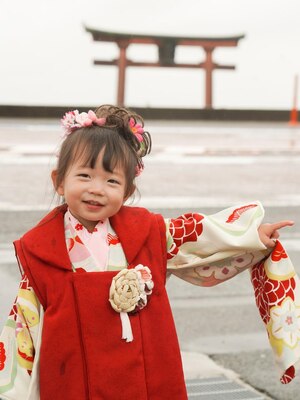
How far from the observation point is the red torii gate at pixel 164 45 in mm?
26750

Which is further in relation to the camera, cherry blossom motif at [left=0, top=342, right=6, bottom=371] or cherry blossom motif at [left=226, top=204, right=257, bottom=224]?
cherry blossom motif at [left=226, top=204, right=257, bottom=224]

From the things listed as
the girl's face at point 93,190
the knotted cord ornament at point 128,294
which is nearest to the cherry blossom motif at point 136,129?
the girl's face at point 93,190

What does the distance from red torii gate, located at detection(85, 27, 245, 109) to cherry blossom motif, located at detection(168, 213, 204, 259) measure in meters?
23.9

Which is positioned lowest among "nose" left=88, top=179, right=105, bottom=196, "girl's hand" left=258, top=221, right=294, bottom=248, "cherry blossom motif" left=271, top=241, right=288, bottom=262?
"cherry blossom motif" left=271, top=241, right=288, bottom=262

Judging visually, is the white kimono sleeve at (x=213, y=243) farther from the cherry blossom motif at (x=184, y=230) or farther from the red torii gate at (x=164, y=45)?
the red torii gate at (x=164, y=45)

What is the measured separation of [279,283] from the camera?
2.86 meters

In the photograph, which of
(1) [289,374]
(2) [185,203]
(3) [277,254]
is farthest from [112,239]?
(2) [185,203]

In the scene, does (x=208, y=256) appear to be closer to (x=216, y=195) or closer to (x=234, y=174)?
(x=216, y=195)

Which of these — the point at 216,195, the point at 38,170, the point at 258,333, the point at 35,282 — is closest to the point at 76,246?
the point at 35,282

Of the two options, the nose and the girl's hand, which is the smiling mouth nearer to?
the nose

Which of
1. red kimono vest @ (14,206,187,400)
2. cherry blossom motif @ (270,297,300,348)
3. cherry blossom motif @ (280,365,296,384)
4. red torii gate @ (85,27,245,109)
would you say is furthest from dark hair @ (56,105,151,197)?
red torii gate @ (85,27,245,109)

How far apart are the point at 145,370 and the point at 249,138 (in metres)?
13.9

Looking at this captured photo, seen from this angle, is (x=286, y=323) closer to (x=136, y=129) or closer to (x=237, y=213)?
(x=237, y=213)

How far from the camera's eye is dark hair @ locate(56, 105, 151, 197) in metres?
2.62
